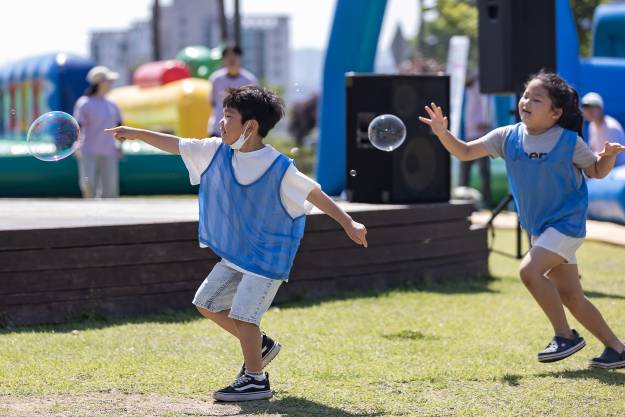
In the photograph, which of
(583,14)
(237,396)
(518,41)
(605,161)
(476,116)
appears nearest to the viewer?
(237,396)

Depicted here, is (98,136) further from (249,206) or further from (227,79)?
(249,206)

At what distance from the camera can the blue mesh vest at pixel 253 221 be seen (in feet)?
18.4

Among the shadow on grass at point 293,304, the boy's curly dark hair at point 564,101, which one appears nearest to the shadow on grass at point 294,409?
the boy's curly dark hair at point 564,101

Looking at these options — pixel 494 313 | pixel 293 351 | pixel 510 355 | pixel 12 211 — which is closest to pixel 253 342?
pixel 293 351

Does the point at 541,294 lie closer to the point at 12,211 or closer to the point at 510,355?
the point at 510,355

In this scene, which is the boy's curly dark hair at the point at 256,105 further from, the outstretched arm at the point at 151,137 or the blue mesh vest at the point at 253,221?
the outstretched arm at the point at 151,137

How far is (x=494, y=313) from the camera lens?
335 inches

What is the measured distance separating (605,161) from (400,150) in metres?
4.14

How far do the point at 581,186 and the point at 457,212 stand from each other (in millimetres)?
3743

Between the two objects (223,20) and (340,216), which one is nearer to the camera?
(340,216)

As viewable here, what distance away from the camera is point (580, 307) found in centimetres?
645

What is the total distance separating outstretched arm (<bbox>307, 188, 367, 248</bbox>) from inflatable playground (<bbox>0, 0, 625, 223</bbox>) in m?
8.46

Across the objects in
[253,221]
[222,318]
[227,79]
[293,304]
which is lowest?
[293,304]

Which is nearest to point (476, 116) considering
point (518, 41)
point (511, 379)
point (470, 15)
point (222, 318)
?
point (518, 41)
